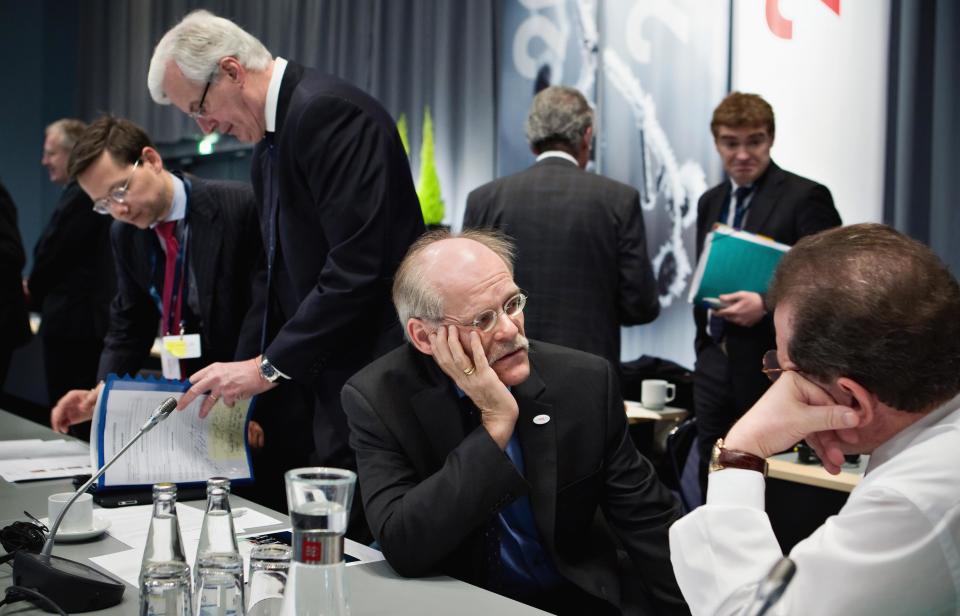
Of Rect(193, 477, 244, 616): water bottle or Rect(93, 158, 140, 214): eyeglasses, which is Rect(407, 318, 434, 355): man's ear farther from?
Rect(93, 158, 140, 214): eyeglasses

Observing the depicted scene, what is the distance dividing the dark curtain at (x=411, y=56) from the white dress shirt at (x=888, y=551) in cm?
394

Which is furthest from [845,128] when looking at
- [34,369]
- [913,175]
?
[34,369]

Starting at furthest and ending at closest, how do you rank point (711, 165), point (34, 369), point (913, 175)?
point (34, 369) → point (711, 165) → point (913, 175)

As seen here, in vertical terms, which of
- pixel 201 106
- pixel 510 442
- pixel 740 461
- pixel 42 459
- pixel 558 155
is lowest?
pixel 42 459

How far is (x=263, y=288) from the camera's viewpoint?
2.41 meters

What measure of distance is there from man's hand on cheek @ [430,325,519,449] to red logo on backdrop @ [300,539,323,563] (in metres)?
0.73

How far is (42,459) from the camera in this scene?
2.23 meters

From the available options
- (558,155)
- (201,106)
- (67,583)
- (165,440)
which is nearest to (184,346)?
(165,440)

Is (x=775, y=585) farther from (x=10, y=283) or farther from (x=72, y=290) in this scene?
(x=72, y=290)

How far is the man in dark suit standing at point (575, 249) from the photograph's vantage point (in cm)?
303

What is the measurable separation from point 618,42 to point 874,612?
12.0 feet

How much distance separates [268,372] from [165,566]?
0.99 meters

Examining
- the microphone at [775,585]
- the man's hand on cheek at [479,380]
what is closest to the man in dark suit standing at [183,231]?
the man's hand on cheek at [479,380]

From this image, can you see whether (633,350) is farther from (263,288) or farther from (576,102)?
(263,288)
